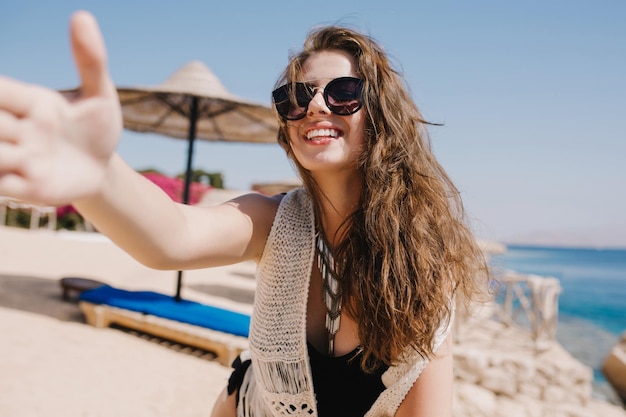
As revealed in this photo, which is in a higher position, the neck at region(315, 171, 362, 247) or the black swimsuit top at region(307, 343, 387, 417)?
the neck at region(315, 171, 362, 247)

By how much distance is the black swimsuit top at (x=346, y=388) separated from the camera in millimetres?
1618

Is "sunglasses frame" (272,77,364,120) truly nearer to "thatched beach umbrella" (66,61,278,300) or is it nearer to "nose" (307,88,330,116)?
"nose" (307,88,330,116)

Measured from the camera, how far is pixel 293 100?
5.52 ft

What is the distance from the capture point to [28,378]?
3.79m

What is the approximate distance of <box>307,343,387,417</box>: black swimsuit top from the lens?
1618 millimetres

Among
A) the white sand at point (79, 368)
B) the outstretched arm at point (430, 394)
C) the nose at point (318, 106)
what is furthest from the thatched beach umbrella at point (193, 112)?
the outstretched arm at point (430, 394)

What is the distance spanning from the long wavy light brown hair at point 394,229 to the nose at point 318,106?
0.15 metres

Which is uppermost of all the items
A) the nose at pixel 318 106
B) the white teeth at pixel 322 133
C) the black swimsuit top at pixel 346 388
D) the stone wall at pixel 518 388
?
the nose at pixel 318 106

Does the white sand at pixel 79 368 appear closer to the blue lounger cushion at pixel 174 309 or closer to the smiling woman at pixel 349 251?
the blue lounger cushion at pixel 174 309

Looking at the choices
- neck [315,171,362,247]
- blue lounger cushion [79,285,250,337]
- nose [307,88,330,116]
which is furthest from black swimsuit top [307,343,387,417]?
blue lounger cushion [79,285,250,337]

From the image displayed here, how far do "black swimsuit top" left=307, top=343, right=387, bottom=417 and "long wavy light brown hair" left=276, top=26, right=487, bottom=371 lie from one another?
55 mm

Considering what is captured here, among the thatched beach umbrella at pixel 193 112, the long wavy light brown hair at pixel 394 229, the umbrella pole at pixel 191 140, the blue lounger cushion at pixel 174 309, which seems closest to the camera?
the long wavy light brown hair at pixel 394 229

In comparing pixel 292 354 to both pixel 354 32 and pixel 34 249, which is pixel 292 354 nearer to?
pixel 354 32

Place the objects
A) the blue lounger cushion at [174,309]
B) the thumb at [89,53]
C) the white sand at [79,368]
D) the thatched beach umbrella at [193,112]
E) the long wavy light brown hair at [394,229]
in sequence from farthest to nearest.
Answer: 1. the thatched beach umbrella at [193,112]
2. the blue lounger cushion at [174,309]
3. the white sand at [79,368]
4. the long wavy light brown hair at [394,229]
5. the thumb at [89,53]
